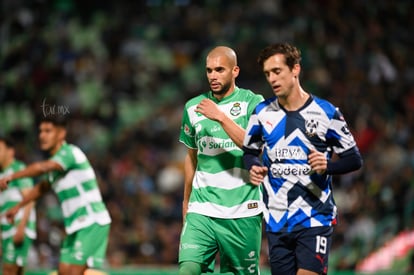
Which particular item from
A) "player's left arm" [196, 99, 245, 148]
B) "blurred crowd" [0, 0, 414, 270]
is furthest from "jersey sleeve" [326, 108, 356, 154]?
"blurred crowd" [0, 0, 414, 270]

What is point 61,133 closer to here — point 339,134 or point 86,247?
point 86,247

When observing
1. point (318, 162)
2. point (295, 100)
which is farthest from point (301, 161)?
point (295, 100)

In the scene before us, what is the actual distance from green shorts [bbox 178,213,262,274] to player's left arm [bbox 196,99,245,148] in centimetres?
83

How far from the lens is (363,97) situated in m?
14.7

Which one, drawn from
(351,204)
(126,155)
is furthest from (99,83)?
(351,204)

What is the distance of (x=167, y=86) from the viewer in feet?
54.5

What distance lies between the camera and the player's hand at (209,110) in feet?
21.9

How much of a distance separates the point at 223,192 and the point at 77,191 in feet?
7.27

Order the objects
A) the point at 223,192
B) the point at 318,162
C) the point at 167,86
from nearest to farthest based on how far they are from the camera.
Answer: the point at 318,162, the point at 223,192, the point at 167,86

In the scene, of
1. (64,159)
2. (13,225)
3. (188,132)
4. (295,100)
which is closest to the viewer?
(295,100)

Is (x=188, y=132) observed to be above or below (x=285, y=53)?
below

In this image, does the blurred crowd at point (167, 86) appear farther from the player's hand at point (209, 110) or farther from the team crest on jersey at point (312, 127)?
the team crest on jersey at point (312, 127)

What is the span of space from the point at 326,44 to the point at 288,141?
10.1 metres

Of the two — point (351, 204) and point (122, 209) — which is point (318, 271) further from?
point (122, 209)
